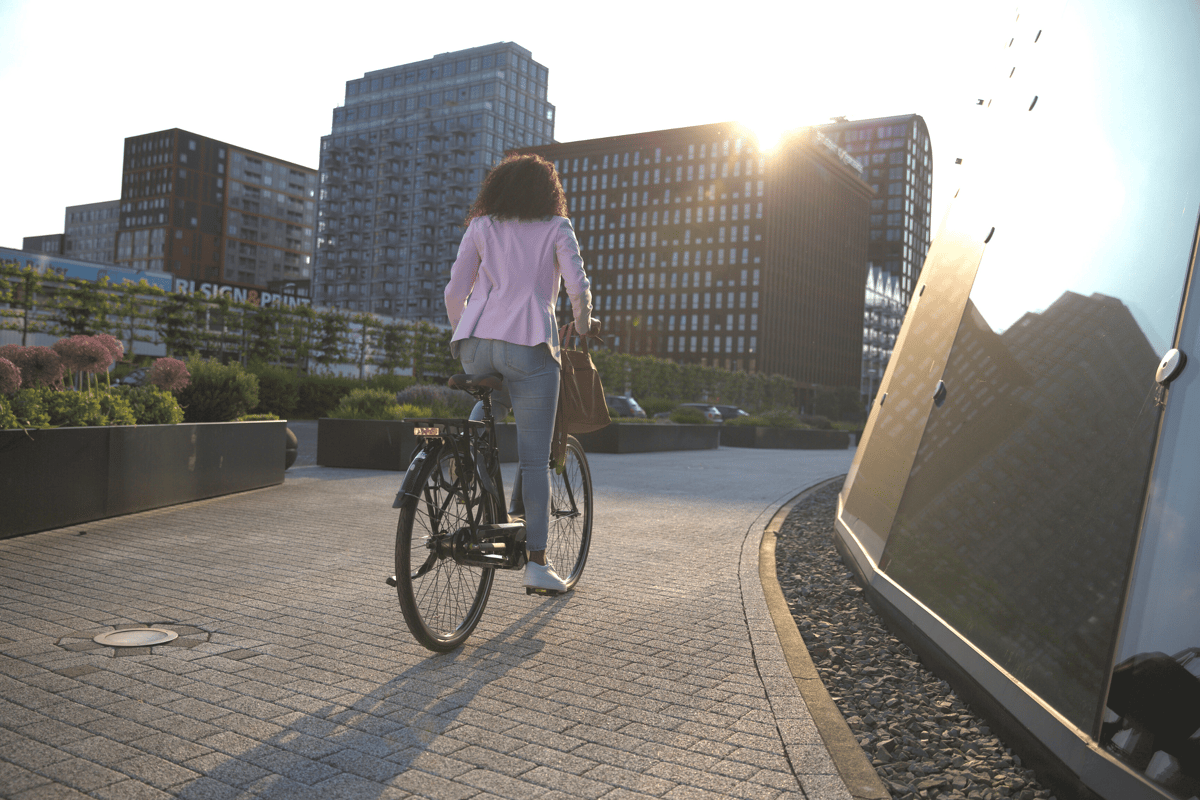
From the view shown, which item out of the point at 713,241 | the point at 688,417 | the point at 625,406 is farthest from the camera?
the point at 713,241

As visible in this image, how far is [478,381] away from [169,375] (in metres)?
5.18

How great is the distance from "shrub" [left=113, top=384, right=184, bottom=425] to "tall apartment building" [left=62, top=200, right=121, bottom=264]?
182 m

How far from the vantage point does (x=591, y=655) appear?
388 cm

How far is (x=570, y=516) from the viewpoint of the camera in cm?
515

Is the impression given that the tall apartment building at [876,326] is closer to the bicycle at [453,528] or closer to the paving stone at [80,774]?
the bicycle at [453,528]

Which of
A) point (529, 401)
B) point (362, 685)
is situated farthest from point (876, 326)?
point (362, 685)

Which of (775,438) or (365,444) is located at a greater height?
(365,444)

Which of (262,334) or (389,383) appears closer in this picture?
(389,383)

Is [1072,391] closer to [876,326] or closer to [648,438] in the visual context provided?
[648,438]

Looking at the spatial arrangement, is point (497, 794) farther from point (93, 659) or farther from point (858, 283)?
point (858, 283)

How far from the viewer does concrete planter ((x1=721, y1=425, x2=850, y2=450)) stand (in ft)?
92.2

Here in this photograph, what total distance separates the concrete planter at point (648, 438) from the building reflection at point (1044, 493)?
43.1 feet

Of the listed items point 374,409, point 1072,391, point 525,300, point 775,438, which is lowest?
point 775,438

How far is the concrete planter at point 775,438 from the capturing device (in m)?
28.1
